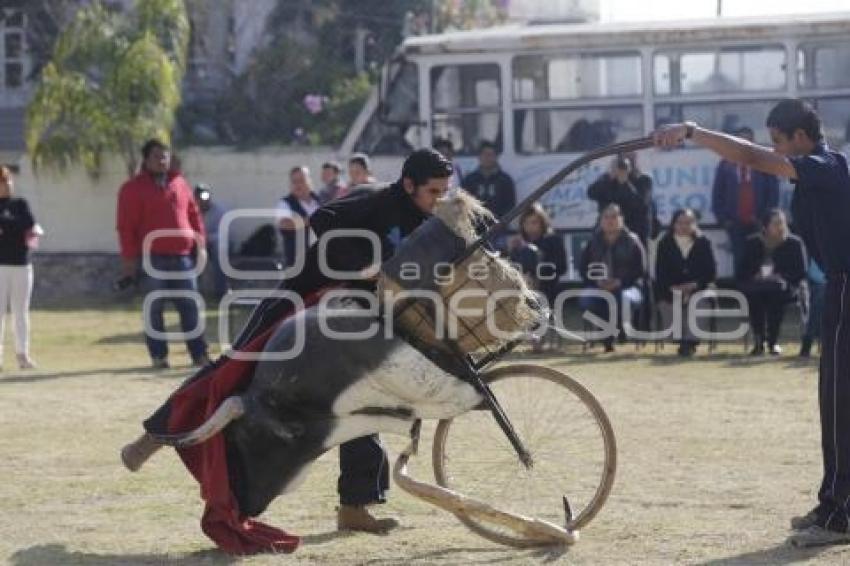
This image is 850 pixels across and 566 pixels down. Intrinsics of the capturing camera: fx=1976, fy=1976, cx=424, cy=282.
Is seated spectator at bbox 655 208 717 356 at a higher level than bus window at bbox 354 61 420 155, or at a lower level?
lower

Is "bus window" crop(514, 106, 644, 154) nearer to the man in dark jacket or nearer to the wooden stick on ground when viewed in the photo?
the man in dark jacket

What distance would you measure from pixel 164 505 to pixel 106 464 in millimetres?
1552

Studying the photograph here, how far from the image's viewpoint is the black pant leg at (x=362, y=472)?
9.06 metres

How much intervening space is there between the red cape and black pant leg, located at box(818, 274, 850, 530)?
87.8 inches

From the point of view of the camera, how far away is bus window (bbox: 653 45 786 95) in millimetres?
20828

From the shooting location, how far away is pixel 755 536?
28.4 ft

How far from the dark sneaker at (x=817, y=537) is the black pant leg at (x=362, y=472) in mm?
1922

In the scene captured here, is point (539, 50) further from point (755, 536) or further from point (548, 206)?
point (755, 536)

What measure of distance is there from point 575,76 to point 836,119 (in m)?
2.79

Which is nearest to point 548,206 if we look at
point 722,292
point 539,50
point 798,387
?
point 539,50

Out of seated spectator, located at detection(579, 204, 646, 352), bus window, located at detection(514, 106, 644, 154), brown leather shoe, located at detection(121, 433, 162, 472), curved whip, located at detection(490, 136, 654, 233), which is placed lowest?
seated spectator, located at detection(579, 204, 646, 352)

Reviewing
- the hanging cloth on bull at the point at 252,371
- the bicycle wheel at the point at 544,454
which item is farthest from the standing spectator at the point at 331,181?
the hanging cloth on bull at the point at 252,371

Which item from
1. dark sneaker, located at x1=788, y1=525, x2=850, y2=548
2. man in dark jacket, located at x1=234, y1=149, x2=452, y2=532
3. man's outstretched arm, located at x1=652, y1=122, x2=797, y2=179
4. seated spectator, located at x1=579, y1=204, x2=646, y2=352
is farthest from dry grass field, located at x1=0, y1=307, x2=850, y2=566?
seated spectator, located at x1=579, y1=204, x2=646, y2=352

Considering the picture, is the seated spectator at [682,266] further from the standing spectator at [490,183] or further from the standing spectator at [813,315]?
the standing spectator at [490,183]
